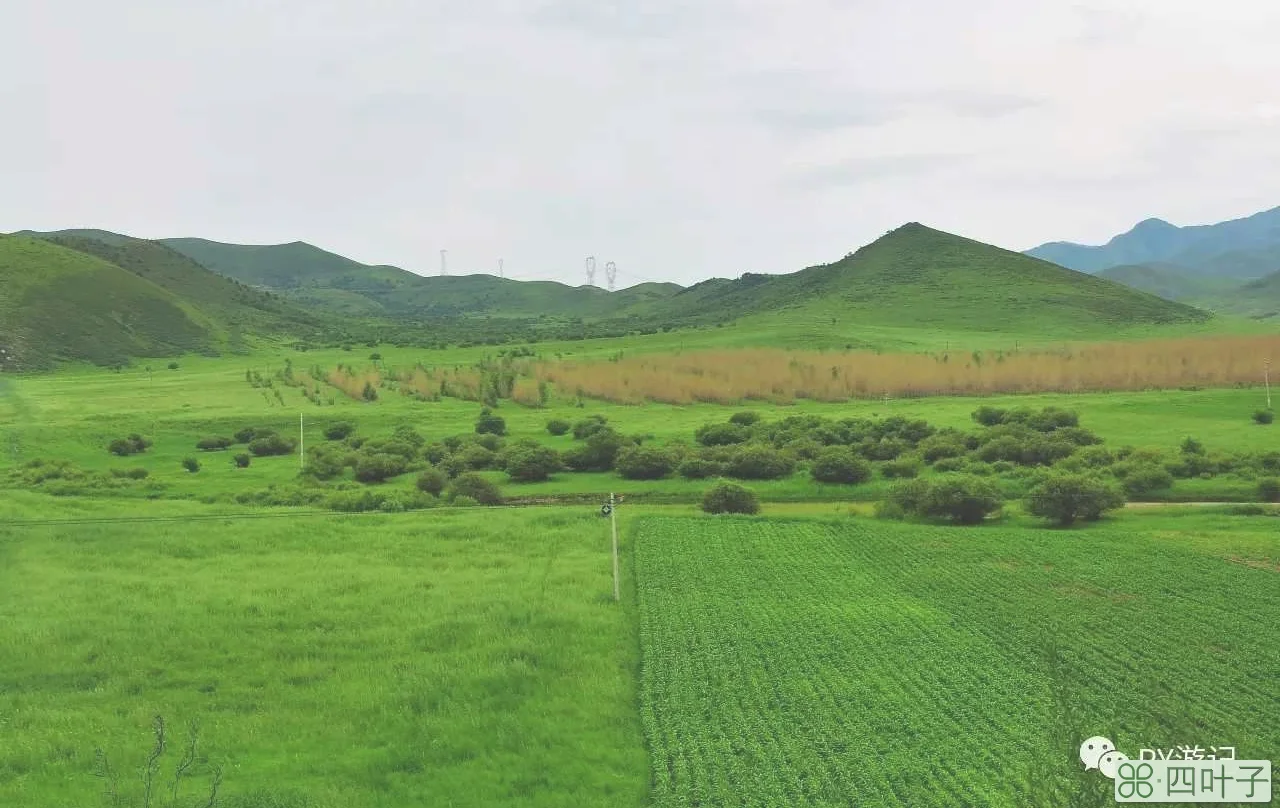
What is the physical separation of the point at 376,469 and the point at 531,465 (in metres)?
8.94

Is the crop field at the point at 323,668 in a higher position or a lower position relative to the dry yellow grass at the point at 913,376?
lower

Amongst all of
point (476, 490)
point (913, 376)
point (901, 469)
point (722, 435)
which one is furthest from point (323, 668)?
point (913, 376)

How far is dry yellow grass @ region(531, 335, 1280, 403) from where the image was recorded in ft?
283

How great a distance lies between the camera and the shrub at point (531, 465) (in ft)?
164

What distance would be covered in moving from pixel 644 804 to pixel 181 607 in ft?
54.0

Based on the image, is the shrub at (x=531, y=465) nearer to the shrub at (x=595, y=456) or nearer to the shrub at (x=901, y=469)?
the shrub at (x=595, y=456)

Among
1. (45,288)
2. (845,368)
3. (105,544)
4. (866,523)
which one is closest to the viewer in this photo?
(105,544)

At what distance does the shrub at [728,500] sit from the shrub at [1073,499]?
12.1 metres

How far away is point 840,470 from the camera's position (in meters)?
46.8

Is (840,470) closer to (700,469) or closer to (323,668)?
(700,469)

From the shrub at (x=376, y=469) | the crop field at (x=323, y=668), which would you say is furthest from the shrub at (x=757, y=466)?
the shrub at (x=376, y=469)

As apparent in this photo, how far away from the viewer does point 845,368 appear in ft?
309

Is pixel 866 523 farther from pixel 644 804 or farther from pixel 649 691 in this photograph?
pixel 644 804

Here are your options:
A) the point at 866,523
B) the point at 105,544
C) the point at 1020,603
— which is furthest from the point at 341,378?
the point at 1020,603
